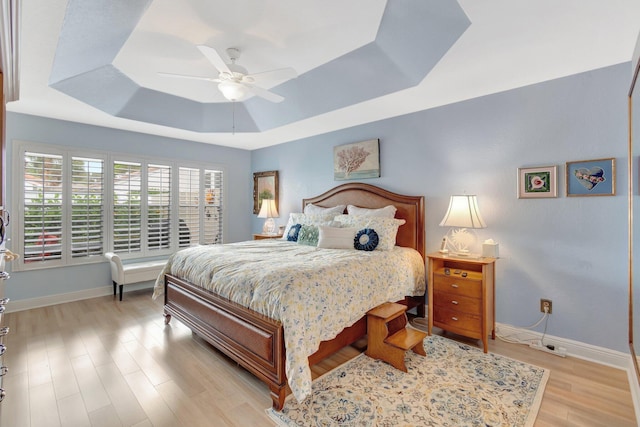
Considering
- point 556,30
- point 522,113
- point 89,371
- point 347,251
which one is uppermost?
point 556,30

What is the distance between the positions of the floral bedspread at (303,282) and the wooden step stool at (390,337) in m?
0.13

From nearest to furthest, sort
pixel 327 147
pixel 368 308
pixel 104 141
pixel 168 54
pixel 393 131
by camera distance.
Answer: pixel 368 308 < pixel 168 54 < pixel 393 131 < pixel 104 141 < pixel 327 147

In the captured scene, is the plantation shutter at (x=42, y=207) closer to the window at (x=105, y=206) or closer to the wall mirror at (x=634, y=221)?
the window at (x=105, y=206)

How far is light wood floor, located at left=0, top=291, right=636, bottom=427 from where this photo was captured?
188 cm

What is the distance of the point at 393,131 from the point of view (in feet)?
12.8

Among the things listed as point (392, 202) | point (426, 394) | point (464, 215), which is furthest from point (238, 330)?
point (392, 202)

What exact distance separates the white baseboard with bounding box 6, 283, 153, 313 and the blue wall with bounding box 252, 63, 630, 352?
15.0ft

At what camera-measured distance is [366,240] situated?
3268 millimetres

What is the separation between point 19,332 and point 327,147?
14.1 ft

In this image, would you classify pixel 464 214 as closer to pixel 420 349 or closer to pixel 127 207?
pixel 420 349

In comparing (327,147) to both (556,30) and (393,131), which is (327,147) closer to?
(393,131)

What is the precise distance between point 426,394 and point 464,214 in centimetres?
166

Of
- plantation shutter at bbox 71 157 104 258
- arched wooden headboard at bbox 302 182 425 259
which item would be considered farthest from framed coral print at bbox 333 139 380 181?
plantation shutter at bbox 71 157 104 258

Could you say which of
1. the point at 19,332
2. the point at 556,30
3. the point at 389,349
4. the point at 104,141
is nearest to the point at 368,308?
the point at 389,349
